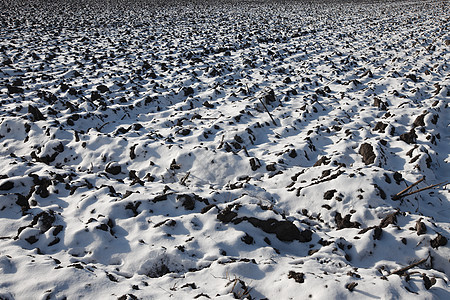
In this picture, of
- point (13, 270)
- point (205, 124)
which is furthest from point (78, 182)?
point (205, 124)

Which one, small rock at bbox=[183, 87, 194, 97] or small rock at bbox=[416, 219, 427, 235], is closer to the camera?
small rock at bbox=[416, 219, 427, 235]

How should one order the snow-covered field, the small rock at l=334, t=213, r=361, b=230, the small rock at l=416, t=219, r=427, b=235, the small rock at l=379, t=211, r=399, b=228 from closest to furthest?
the snow-covered field < the small rock at l=416, t=219, r=427, b=235 < the small rock at l=379, t=211, r=399, b=228 < the small rock at l=334, t=213, r=361, b=230

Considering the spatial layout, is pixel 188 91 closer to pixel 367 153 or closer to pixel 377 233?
pixel 367 153

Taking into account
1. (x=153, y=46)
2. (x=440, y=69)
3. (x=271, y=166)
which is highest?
(x=153, y=46)

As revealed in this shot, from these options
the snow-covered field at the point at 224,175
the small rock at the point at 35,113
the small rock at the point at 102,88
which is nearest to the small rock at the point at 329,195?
the snow-covered field at the point at 224,175

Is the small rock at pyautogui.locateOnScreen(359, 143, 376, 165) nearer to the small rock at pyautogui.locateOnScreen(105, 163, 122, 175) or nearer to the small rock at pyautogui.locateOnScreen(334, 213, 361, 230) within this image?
the small rock at pyautogui.locateOnScreen(334, 213, 361, 230)

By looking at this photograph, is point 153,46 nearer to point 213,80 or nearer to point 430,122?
point 213,80

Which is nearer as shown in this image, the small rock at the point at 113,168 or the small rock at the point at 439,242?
the small rock at the point at 439,242

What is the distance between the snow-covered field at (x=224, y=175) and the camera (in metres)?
3.27

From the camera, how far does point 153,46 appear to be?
14.9m

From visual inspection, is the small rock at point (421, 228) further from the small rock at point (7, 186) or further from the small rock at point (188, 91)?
the small rock at point (188, 91)

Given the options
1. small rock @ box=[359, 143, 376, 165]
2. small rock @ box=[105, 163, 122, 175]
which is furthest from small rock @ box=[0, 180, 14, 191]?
small rock @ box=[359, 143, 376, 165]

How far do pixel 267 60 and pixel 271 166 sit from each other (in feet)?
27.4

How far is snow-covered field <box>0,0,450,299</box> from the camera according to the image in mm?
3273
